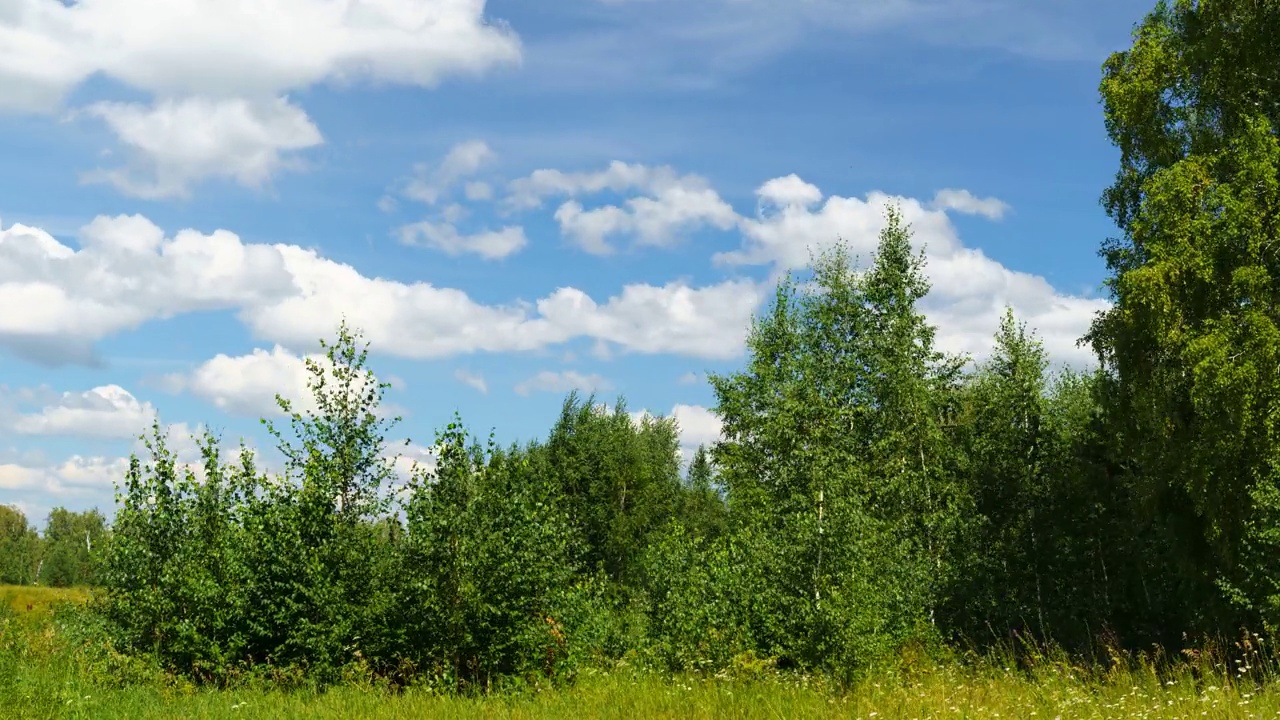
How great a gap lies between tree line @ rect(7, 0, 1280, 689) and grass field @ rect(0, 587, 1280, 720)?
1.45 meters

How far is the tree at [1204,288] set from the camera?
1878cm

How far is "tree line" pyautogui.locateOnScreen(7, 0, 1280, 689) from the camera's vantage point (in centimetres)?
1582

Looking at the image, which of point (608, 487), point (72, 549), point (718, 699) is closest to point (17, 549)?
point (72, 549)

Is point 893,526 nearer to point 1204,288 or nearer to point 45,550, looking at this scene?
point 1204,288

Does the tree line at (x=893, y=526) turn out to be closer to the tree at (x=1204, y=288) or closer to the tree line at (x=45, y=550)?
the tree at (x=1204, y=288)

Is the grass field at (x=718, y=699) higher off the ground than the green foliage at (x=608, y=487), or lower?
lower

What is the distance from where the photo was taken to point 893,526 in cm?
2819

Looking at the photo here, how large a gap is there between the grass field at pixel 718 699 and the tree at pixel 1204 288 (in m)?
7.14

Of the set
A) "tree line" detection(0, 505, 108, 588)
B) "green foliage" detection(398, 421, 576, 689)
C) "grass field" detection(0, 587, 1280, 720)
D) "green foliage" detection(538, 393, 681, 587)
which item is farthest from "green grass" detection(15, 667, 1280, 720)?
"tree line" detection(0, 505, 108, 588)

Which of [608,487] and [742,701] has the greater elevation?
[608,487]

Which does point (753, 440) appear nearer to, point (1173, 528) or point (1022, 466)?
point (1022, 466)

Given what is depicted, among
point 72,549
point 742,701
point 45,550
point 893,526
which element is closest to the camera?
point 742,701

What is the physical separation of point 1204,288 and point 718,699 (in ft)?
48.2

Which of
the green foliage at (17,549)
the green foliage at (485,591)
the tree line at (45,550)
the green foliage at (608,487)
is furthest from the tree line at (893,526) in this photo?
the green foliage at (17,549)
